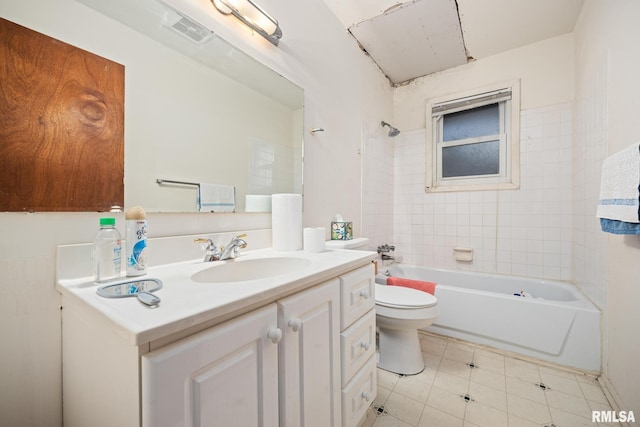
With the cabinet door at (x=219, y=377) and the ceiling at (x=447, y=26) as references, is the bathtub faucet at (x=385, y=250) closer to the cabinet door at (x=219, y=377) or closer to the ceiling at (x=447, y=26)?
the ceiling at (x=447, y=26)

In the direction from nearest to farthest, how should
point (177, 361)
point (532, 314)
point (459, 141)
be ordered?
point (177, 361) → point (532, 314) → point (459, 141)

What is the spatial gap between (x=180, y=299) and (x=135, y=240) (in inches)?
12.3

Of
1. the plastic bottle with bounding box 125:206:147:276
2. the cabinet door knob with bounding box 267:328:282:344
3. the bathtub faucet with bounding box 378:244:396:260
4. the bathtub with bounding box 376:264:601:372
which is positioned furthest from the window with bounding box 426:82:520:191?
the plastic bottle with bounding box 125:206:147:276

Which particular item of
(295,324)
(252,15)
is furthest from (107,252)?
(252,15)

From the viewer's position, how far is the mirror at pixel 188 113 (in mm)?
849

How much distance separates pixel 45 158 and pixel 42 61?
0.84 ft

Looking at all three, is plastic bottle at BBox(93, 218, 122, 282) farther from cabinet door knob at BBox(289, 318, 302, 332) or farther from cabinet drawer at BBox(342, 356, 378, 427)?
cabinet drawer at BBox(342, 356, 378, 427)

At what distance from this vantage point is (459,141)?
8.48 feet

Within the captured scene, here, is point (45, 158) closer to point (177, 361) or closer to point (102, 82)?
point (102, 82)

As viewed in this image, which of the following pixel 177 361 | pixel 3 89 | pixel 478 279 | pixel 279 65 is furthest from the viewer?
pixel 478 279

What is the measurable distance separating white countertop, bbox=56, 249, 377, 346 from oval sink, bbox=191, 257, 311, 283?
0.04 m

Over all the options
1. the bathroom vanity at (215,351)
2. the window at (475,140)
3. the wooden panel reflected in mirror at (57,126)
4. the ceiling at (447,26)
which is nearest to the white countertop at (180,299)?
the bathroom vanity at (215,351)

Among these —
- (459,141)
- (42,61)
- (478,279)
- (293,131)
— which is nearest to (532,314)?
(478,279)

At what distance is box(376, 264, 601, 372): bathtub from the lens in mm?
1542
